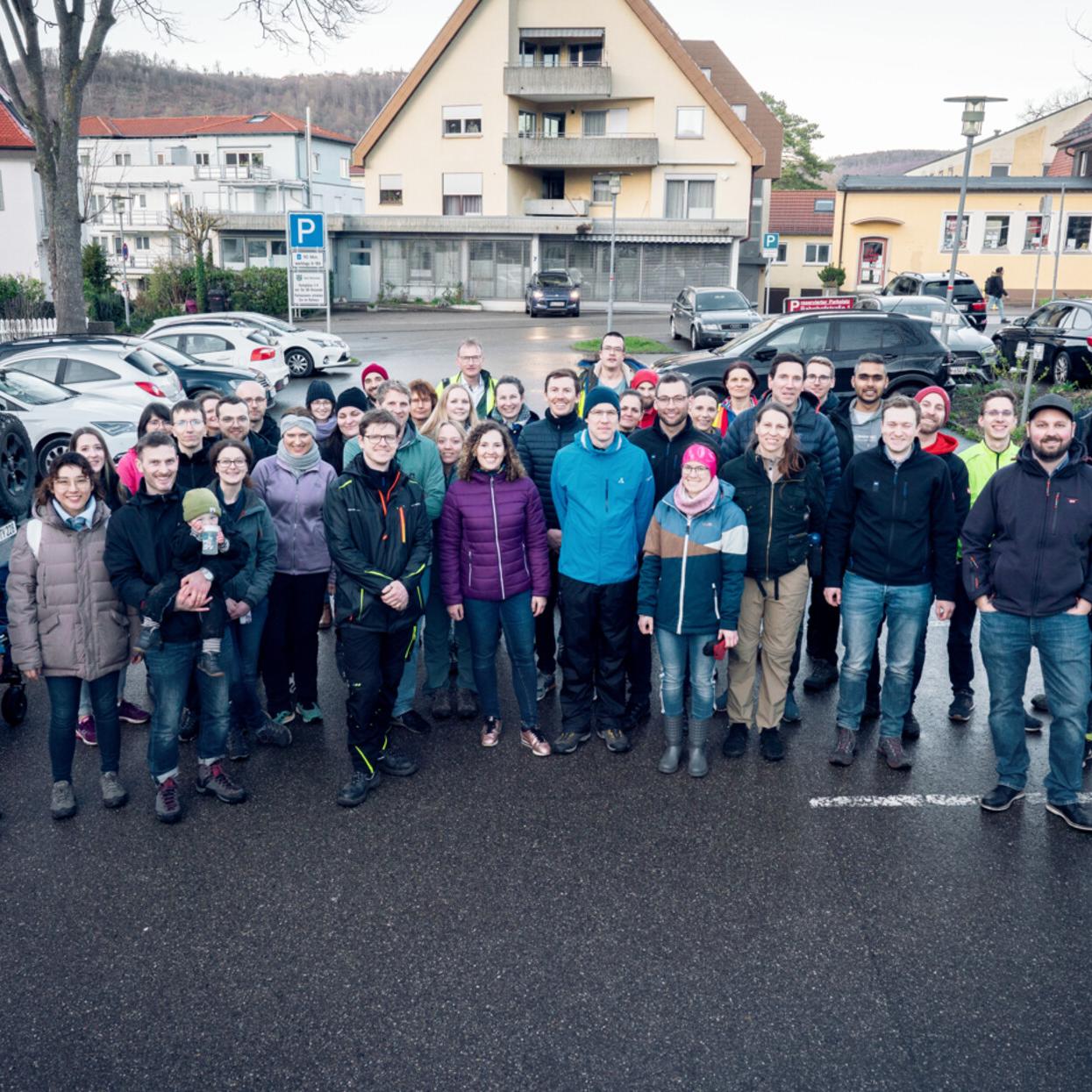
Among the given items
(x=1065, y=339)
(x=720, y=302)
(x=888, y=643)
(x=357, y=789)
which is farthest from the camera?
(x=720, y=302)

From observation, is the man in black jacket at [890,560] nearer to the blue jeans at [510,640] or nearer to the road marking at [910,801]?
the road marking at [910,801]

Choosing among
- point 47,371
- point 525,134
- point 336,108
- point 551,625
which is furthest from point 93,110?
point 551,625

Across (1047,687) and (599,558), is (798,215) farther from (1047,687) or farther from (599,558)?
(1047,687)

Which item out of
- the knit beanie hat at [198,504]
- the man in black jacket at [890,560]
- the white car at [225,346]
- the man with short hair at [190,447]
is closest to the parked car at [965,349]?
the white car at [225,346]

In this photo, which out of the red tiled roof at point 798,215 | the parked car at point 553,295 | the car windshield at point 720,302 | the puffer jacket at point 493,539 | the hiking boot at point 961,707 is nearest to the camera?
the puffer jacket at point 493,539

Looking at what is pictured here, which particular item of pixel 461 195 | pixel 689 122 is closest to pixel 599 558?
pixel 689 122

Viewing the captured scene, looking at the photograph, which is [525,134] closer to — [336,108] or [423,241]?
[423,241]

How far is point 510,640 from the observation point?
20.7 feet

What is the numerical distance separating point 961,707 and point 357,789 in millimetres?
3851

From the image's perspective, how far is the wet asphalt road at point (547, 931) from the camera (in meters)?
3.73

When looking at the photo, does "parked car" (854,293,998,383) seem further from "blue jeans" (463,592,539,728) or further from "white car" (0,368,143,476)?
"blue jeans" (463,592,539,728)

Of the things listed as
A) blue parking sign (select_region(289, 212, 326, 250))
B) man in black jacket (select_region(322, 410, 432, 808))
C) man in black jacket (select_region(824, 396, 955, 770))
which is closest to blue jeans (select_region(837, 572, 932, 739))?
man in black jacket (select_region(824, 396, 955, 770))

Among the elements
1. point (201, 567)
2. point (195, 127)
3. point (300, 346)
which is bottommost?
point (201, 567)

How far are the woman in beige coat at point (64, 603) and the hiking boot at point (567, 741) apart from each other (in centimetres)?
254
